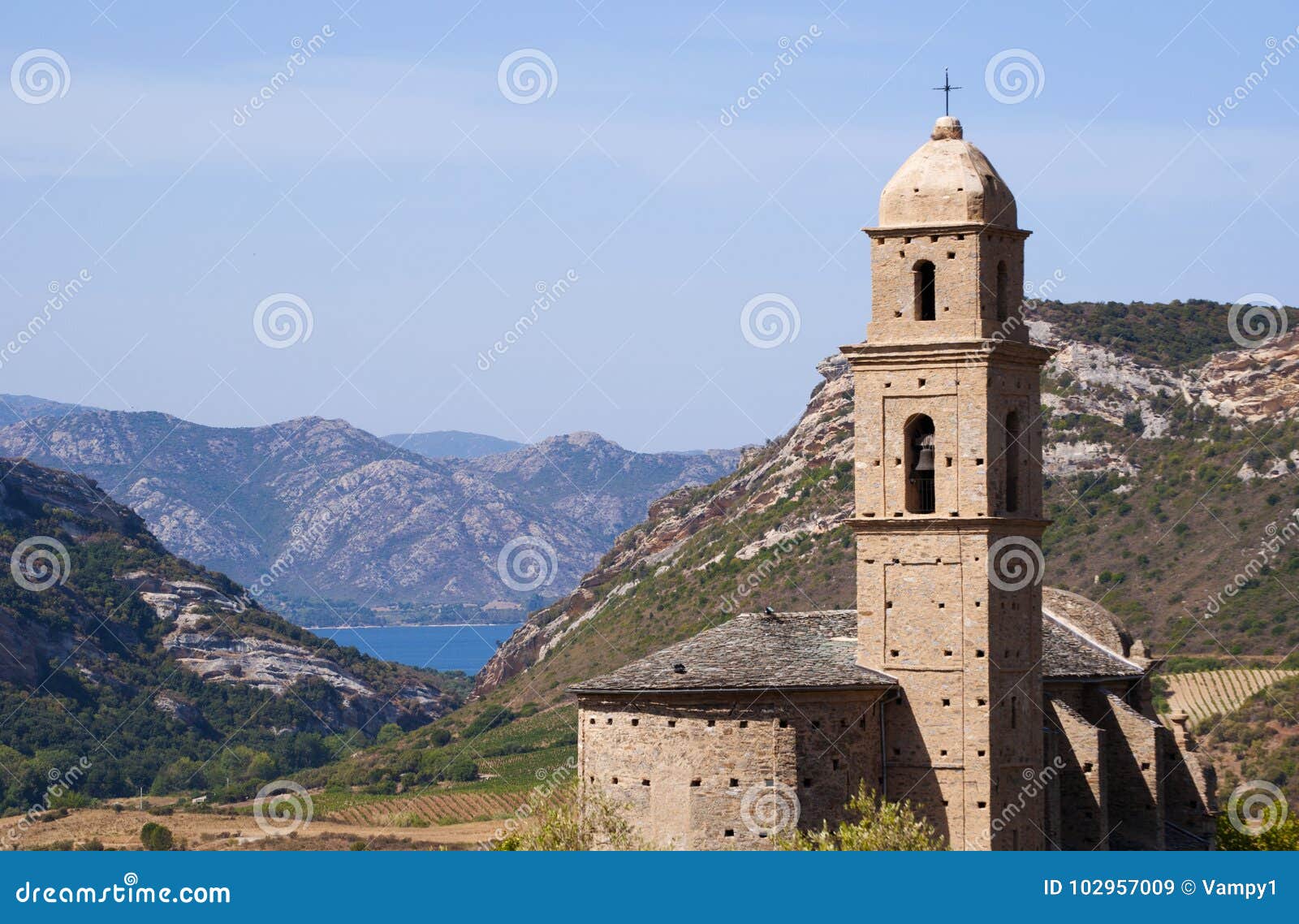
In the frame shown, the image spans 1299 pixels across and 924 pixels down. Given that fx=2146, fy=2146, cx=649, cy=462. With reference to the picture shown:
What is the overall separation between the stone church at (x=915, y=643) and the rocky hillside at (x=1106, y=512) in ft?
142

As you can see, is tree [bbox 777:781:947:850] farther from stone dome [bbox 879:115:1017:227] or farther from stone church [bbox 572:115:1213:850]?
stone dome [bbox 879:115:1017:227]

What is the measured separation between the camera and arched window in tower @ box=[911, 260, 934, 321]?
39.6 meters

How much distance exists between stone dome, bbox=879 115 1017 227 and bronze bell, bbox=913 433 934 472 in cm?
398

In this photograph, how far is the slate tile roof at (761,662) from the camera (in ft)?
124

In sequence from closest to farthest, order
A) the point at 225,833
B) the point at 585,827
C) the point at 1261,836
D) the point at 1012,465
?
1. the point at 585,827
2. the point at 1012,465
3. the point at 1261,836
4. the point at 225,833

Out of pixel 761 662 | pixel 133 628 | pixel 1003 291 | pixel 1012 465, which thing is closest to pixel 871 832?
pixel 761 662

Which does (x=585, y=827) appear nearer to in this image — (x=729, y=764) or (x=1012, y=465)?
(x=729, y=764)

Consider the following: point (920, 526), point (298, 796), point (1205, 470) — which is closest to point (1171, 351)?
point (1205, 470)

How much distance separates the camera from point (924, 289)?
39.8 metres

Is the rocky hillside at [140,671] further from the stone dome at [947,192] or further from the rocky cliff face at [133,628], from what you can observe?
the stone dome at [947,192]

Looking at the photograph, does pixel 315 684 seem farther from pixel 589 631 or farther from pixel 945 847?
pixel 945 847

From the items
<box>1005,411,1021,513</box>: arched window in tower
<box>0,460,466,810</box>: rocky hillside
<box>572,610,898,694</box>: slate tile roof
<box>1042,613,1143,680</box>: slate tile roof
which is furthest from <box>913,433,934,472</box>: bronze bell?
<box>0,460,466,810</box>: rocky hillside

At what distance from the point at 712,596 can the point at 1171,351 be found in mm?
31939

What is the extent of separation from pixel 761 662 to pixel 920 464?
187 inches
